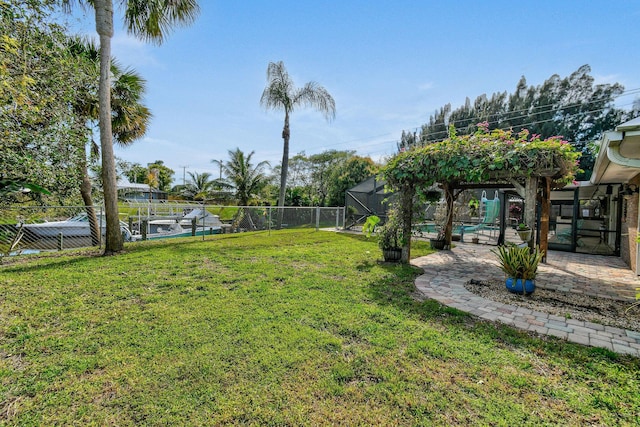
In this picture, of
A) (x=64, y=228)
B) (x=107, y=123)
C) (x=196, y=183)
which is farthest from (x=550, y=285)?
(x=196, y=183)

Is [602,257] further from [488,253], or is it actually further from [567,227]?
[488,253]

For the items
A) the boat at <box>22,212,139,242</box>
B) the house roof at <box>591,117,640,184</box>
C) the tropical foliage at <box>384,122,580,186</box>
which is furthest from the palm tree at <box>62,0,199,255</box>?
the house roof at <box>591,117,640,184</box>

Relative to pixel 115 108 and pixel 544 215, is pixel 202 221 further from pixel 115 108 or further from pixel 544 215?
pixel 544 215

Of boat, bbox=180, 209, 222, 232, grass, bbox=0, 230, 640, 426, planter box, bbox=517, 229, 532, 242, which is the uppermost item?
planter box, bbox=517, 229, 532, 242

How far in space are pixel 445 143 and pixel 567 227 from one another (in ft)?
22.1

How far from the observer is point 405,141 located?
30484 millimetres

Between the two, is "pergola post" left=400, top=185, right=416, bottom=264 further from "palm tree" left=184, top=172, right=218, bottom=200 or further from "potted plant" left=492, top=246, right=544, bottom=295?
"palm tree" left=184, top=172, right=218, bottom=200

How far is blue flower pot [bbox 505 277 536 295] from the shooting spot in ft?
13.8

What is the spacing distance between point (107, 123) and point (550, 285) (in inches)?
381

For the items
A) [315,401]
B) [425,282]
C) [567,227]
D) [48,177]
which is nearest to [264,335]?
[315,401]

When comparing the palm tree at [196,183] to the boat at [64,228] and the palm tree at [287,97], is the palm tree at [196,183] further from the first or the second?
the boat at [64,228]

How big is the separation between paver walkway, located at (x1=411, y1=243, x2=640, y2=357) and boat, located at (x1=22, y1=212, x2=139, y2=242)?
28.2 feet

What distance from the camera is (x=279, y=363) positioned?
92.3 inches

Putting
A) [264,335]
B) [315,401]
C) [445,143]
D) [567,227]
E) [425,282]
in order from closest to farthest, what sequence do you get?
[315,401] < [264,335] < [425,282] < [445,143] < [567,227]
